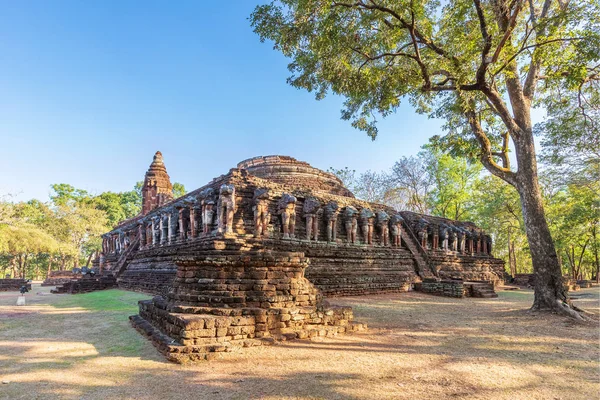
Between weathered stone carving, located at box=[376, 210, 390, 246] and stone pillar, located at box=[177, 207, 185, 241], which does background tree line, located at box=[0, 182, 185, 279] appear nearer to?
stone pillar, located at box=[177, 207, 185, 241]

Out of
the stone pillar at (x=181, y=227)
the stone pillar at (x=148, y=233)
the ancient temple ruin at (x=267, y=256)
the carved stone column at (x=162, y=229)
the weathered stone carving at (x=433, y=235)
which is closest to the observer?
the ancient temple ruin at (x=267, y=256)

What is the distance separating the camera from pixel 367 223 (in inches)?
614

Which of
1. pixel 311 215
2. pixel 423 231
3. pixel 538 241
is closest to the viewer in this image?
pixel 538 241

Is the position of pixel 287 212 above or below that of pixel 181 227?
above

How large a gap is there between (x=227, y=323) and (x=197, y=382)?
47.7 inches

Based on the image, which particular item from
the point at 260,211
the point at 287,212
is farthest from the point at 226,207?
the point at 287,212

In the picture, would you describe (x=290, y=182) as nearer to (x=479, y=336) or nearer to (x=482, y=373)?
(x=479, y=336)

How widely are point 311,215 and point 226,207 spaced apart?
3.70m

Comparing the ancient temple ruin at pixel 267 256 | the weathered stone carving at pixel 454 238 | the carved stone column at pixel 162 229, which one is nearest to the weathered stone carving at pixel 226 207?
the ancient temple ruin at pixel 267 256

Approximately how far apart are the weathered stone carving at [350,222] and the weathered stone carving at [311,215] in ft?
6.03

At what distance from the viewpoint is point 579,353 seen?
512 centimetres

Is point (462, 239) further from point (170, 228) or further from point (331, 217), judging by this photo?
point (170, 228)

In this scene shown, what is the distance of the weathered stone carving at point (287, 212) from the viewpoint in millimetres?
12516

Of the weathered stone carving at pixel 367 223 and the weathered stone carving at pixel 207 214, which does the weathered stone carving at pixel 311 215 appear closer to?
the weathered stone carving at pixel 367 223
